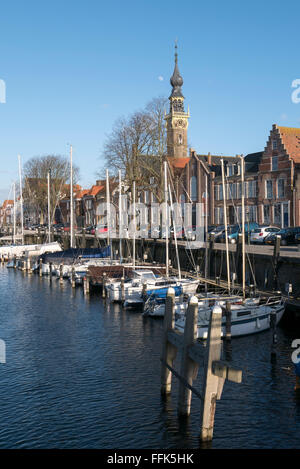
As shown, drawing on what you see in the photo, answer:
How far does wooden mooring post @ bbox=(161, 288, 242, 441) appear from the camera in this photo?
45.6ft

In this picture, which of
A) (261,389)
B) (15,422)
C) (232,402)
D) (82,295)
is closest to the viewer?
(15,422)

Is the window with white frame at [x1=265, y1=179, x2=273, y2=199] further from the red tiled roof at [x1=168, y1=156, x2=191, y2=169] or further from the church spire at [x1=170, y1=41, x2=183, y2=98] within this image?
the church spire at [x1=170, y1=41, x2=183, y2=98]

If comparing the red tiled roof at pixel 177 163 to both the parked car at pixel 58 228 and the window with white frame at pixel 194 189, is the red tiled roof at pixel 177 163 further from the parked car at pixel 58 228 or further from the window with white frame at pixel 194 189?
the parked car at pixel 58 228

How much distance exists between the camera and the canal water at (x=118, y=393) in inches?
603

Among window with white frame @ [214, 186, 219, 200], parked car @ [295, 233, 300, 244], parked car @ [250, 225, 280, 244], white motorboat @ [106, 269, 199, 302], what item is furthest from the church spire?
white motorboat @ [106, 269, 199, 302]

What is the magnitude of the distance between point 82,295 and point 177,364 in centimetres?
2192

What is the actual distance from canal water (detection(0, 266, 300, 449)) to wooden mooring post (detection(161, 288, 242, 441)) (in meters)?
0.80

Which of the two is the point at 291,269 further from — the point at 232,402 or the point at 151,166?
the point at 151,166

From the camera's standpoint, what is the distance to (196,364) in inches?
623

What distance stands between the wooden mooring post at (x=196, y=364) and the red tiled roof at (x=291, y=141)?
4333cm

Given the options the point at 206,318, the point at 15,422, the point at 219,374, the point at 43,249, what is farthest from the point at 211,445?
the point at 43,249

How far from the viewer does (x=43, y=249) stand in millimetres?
65562
